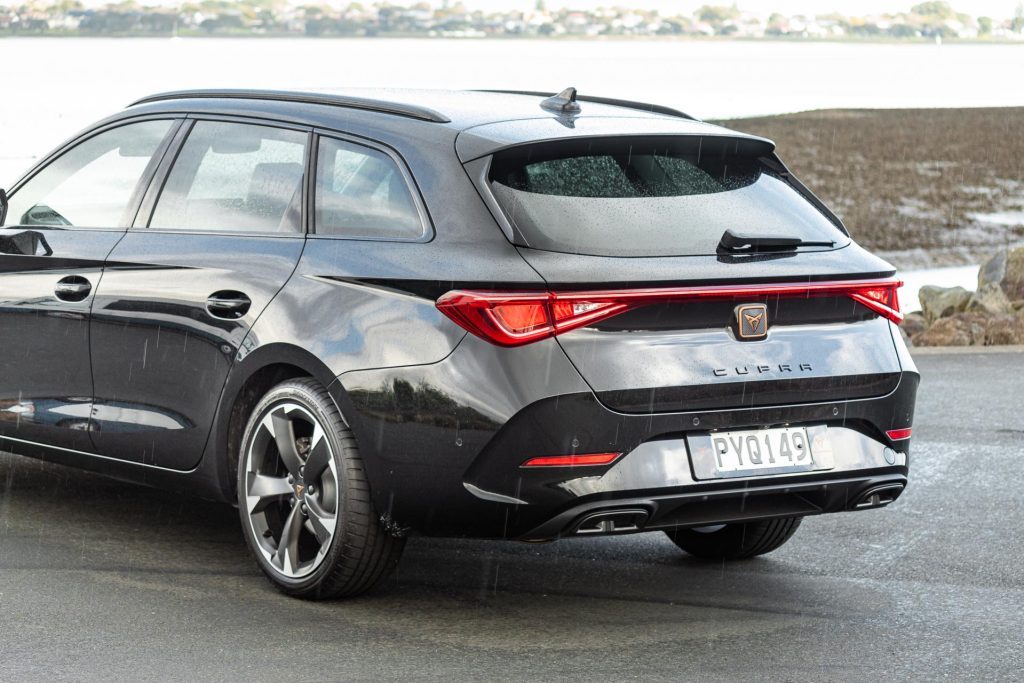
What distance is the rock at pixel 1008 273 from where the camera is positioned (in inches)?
704

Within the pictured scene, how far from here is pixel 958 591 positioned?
592 centimetres

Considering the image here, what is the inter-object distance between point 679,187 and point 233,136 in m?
1.77

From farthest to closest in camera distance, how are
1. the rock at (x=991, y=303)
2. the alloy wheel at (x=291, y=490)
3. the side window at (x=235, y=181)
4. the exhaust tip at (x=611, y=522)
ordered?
the rock at (x=991, y=303) < the side window at (x=235, y=181) < the alloy wheel at (x=291, y=490) < the exhaust tip at (x=611, y=522)

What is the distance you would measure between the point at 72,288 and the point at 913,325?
1095cm

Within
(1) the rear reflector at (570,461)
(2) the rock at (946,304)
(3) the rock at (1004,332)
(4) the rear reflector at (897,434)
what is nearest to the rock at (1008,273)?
(2) the rock at (946,304)

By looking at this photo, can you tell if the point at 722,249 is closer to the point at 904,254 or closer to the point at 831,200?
the point at 904,254

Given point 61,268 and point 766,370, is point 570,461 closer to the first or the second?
point 766,370

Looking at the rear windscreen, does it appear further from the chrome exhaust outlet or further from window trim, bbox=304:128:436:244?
the chrome exhaust outlet

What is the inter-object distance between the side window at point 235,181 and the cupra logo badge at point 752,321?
158cm

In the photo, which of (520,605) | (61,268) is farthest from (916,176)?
(520,605)

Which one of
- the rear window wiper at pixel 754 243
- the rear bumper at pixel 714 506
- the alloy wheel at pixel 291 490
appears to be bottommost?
the alloy wheel at pixel 291 490

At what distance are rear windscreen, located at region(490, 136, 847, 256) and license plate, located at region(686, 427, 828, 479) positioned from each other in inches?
23.0

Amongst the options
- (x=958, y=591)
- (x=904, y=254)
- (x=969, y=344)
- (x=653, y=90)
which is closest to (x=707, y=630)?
(x=958, y=591)

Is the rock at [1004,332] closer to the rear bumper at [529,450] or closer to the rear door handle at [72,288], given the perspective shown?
the rear bumper at [529,450]
